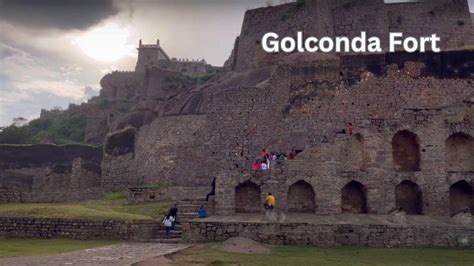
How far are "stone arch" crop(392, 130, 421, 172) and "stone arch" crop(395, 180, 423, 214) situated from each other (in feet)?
4.83

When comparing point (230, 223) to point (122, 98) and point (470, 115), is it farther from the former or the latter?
point (122, 98)

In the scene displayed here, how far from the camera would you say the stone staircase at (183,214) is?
16953mm

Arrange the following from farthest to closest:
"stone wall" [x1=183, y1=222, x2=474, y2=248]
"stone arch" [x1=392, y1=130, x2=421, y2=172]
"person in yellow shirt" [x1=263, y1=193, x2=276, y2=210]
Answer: "stone arch" [x1=392, y1=130, x2=421, y2=172]
"person in yellow shirt" [x1=263, y1=193, x2=276, y2=210]
"stone wall" [x1=183, y1=222, x2=474, y2=248]

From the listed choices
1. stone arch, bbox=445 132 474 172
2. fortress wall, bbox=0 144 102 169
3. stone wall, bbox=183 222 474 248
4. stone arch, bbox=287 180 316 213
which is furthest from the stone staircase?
fortress wall, bbox=0 144 102 169

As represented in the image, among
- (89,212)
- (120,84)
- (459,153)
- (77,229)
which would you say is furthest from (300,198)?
(120,84)

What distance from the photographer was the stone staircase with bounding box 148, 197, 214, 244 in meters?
17.0

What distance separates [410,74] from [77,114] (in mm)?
45644

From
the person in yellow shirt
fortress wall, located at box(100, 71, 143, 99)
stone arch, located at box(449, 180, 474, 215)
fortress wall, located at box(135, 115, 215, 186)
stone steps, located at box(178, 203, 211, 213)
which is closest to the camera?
the person in yellow shirt

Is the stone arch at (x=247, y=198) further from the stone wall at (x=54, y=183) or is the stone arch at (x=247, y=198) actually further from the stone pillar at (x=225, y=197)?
the stone wall at (x=54, y=183)

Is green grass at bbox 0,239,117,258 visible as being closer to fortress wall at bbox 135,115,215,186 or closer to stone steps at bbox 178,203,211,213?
stone steps at bbox 178,203,211,213

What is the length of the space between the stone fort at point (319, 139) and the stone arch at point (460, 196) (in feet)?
0.15

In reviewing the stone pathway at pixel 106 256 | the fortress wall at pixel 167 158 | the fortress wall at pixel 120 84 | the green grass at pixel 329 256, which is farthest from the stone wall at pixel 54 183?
the fortress wall at pixel 120 84

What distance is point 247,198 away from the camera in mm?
20844

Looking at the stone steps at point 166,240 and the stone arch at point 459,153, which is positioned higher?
the stone arch at point 459,153
